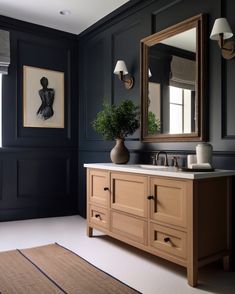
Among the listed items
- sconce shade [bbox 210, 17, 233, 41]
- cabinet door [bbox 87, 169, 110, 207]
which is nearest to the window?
sconce shade [bbox 210, 17, 233, 41]

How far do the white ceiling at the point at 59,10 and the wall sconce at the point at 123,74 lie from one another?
69 centimetres

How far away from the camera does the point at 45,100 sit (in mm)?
3922

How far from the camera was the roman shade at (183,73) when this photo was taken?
2.51 m

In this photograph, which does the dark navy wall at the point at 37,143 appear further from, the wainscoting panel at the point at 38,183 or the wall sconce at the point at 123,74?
the wall sconce at the point at 123,74

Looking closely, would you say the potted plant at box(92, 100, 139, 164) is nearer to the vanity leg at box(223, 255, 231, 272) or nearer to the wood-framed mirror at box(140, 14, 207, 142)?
the wood-framed mirror at box(140, 14, 207, 142)

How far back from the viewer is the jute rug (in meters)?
1.89

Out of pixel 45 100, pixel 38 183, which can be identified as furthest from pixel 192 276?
pixel 45 100

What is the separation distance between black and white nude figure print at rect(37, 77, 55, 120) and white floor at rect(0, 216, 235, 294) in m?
1.38

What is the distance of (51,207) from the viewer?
13.1ft

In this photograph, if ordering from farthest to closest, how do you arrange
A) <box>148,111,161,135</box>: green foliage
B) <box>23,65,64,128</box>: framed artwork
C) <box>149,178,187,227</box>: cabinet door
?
<box>23,65,64,128</box>: framed artwork < <box>148,111,161,135</box>: green foliage < <box>149,178,187,227</box>: cabinet door

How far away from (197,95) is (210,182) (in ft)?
2.53

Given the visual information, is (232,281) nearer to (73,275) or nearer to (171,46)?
(73,275)

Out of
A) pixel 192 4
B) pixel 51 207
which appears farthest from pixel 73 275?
pixel 192 4

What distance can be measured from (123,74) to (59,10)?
1073 mm
